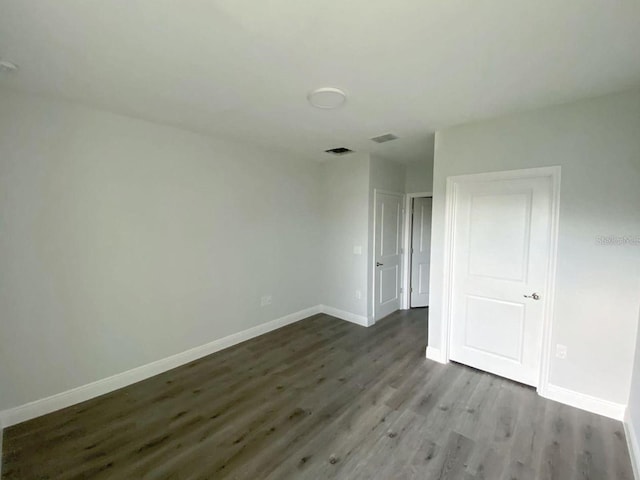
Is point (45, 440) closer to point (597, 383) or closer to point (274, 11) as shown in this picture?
point (274, 11)

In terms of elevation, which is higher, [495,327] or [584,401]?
[495,327]

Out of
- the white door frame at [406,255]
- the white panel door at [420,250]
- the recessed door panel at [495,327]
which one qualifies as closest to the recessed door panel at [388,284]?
the white door frame at [406,255]

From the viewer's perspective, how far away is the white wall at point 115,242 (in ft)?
7.02

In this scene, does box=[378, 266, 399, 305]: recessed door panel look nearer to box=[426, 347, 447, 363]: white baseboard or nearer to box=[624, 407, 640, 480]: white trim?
box=[426, 347, 447, 363]: white baseboard

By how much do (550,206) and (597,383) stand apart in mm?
1492

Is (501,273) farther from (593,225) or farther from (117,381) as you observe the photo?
(117,381)

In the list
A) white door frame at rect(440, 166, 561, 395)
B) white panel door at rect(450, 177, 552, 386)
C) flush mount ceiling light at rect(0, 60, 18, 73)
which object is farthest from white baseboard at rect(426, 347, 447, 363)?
flush mount ceiling light at rect(0, 60, 18, 73)

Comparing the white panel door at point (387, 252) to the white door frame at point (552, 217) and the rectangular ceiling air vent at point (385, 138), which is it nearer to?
the rectangular ceiling air vent at point (385, 138)

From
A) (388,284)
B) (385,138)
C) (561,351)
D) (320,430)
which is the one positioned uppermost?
(385,138)

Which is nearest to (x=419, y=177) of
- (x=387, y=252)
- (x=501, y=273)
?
(x=387, y=252)

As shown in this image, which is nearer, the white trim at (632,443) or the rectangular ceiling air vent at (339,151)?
the white trim at (632,443)

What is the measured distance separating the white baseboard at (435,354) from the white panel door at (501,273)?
0.13 metres

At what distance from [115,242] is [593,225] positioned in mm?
4101

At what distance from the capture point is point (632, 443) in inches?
75.0
